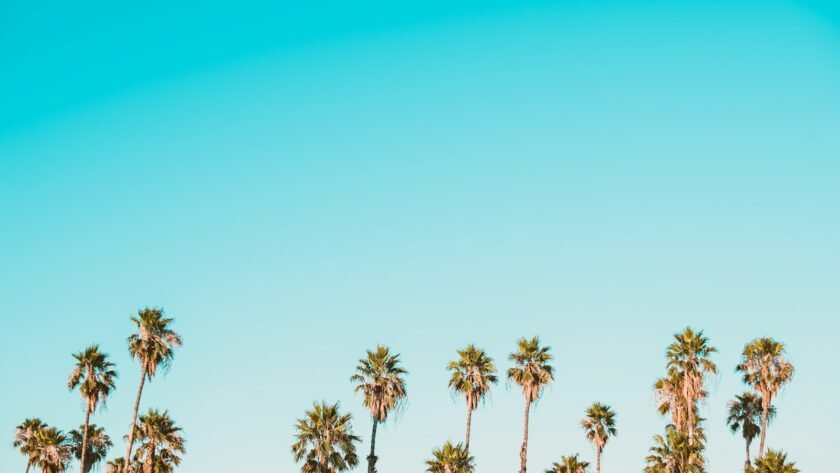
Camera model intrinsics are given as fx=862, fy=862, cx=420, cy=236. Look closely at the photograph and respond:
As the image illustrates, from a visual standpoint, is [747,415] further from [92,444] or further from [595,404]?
[92,444]

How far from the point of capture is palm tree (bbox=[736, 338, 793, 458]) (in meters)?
71.4

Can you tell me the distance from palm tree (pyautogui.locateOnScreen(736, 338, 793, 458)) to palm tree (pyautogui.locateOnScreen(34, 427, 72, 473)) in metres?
57.1

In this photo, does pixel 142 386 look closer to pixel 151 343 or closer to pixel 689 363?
pixel 151 343

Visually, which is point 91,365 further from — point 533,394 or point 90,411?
point 533,394

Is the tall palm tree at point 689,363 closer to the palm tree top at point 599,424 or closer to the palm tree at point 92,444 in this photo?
the palm tree top at point 599,424

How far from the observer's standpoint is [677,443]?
2419 inches

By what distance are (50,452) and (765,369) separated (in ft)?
194

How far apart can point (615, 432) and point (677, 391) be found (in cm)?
707

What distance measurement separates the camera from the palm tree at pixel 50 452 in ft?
229

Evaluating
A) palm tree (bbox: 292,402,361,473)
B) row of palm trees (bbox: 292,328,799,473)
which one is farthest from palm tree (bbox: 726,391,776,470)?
palm tree (bbox: 292,402,361,473)

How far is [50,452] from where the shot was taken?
69.9 m

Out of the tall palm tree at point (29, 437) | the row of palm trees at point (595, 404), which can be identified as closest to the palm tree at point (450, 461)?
the row of palm trees at point (595, 404)

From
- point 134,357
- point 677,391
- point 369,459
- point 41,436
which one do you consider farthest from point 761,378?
point 41,436

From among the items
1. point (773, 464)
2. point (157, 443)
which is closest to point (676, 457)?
point (773, 464)
